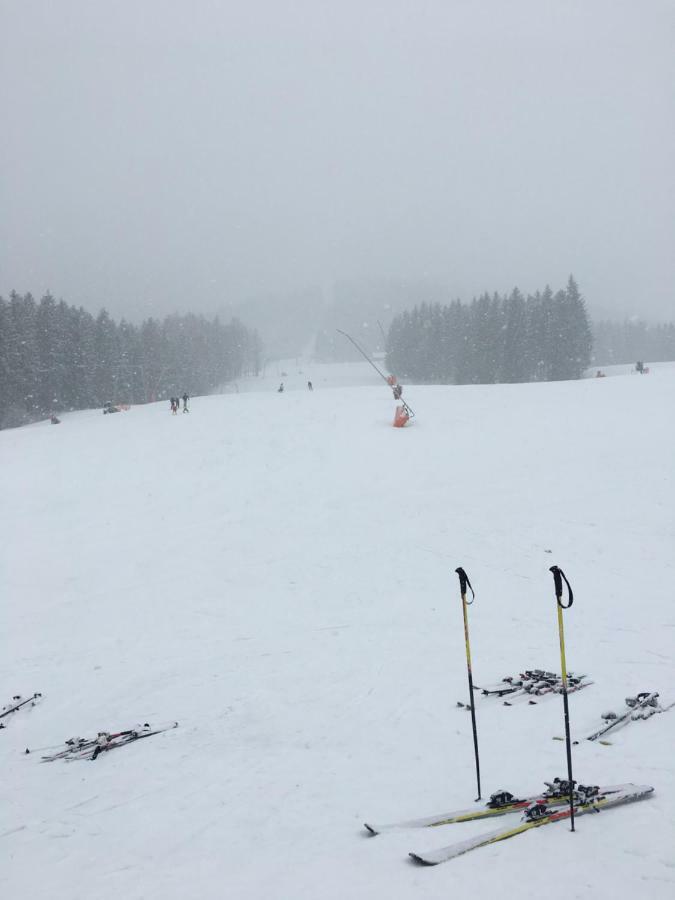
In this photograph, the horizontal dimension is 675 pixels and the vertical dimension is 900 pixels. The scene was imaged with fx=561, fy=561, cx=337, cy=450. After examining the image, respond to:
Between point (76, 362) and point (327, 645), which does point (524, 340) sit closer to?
point (76, 362)

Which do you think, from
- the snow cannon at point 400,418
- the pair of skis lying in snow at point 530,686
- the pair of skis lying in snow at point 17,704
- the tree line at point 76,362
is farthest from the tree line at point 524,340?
the pair of skis lying in snow at point 17,704

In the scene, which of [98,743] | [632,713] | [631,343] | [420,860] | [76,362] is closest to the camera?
[420,860]

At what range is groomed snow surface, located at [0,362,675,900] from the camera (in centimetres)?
655

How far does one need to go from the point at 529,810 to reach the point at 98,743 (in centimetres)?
776

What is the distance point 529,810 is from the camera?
21.4 ft

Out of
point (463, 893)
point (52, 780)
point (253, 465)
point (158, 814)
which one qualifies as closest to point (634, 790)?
point (463, 893)

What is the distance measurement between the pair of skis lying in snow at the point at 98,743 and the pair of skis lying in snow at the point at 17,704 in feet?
6.30

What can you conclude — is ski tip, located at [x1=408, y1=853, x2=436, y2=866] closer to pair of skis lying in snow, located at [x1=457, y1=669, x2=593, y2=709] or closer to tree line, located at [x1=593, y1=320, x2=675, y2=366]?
pair of skis lying in snow, located at [x1=457, y1=669, x2=593, y2=709]

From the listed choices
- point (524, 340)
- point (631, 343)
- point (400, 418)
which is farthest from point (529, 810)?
point (631, 343)

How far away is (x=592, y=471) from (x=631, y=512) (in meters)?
4.25

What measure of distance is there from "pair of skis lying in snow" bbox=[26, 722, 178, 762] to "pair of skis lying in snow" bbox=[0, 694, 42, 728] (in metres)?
1.92

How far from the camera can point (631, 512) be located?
2097cm

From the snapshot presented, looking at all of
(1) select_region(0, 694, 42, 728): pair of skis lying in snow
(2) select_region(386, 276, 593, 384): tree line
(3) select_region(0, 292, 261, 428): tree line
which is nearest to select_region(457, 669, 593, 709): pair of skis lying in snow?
(1) select_region(0, 694, 42, 728): pair of skis lying in snow

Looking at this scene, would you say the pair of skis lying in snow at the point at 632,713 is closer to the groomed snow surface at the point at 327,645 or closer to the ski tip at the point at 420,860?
the groomed snow surface at the point at 327,645
